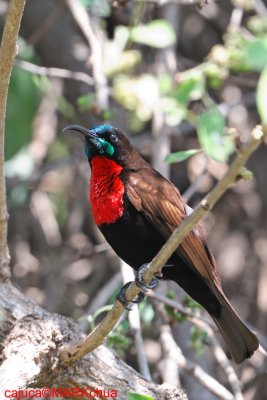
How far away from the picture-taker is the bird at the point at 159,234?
326 cm

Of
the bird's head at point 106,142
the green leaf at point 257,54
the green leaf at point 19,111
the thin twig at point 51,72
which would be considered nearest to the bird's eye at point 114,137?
the bird's head at point 106,142

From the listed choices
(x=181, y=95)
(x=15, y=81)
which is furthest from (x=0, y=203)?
(x=15, y=81)

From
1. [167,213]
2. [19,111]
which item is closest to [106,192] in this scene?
[167,213]

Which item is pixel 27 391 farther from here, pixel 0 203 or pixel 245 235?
pixel 245 235

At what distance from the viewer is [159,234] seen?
331 centimetres

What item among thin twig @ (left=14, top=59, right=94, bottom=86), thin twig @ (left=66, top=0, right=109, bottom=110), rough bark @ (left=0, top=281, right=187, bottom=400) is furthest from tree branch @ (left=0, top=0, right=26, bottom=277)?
thin twig @ (left=14, top=59, right=94, bottom=86)

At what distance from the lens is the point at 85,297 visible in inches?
206

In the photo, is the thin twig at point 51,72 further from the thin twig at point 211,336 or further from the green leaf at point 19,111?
the thin twig at point 211,336

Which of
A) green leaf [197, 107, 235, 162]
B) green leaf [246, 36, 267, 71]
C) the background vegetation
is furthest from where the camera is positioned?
the background vegetation

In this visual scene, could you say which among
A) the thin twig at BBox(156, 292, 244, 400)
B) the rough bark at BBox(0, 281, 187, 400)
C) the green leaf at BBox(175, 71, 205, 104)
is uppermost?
the green leaf at BBox(175, 71, 205, 104)

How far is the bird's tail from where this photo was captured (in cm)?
328

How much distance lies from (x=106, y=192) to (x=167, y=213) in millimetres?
288

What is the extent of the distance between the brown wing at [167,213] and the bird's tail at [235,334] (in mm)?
116

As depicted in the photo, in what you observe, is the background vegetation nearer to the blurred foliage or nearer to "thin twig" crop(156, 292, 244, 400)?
"thin twig" crop(156, 292, 244, 400)
